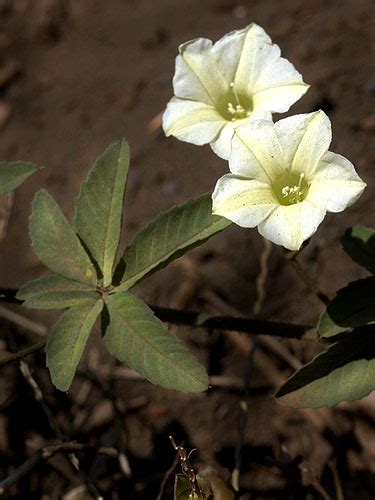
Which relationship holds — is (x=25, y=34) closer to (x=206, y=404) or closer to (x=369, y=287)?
(x=206, y=404)

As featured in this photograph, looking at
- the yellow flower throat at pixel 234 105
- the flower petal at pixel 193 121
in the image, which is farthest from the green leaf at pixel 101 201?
the yellow flower throat at pixel 234 105

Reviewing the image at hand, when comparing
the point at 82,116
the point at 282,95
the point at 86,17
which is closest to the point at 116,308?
the point at 282,95

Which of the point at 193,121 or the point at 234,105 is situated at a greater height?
the point at 193,121

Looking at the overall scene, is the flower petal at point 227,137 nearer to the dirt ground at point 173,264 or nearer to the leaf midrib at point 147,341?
the leaf midrib at point 147,341

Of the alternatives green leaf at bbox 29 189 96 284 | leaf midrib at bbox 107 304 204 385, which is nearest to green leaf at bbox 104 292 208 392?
leaf midrib at bbox 107 304 204 385

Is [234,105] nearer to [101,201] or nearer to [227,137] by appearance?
[227,137]

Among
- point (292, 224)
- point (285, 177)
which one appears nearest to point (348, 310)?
point (292, 224)

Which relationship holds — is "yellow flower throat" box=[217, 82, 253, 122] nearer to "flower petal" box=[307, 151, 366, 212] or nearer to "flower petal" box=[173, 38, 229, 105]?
"flower petal" box=[173, 38, 229, 105]
